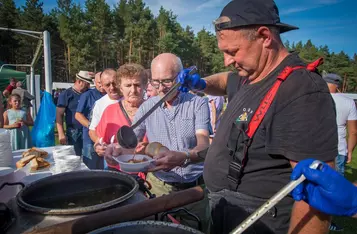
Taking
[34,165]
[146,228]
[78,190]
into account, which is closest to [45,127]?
[34,165]

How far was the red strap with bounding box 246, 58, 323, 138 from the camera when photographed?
1.14 meters

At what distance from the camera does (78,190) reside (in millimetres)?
1564

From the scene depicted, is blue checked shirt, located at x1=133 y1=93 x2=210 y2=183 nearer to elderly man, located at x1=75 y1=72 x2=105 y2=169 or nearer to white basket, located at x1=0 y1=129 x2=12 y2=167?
white basket, located at x1=0 y1=129 x2=12 y2=167

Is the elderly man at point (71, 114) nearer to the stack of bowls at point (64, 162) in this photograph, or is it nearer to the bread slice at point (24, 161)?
the bread slice at point (24, 161)

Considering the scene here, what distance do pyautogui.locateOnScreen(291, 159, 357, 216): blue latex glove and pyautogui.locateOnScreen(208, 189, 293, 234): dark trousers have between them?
42 centimetres

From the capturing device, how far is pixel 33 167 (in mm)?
2354

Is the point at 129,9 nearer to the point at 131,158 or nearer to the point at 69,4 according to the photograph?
the point at 69,4

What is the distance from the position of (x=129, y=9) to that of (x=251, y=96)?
41.7 m

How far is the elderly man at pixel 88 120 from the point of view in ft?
12.8

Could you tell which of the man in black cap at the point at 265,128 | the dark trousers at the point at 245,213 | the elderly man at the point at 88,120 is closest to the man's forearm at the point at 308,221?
the man in black cap at the point at 265,128

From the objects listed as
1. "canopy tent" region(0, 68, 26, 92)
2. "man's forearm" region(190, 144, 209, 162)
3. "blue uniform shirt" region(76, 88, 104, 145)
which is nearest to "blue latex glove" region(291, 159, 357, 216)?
"man's forearm" region(190, 144, 209, 162)

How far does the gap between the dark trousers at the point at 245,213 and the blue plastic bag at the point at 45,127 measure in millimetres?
4273

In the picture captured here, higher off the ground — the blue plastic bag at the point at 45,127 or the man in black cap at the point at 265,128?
the man in black cap at the point at 265,128

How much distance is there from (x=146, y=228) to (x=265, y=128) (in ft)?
2.26
